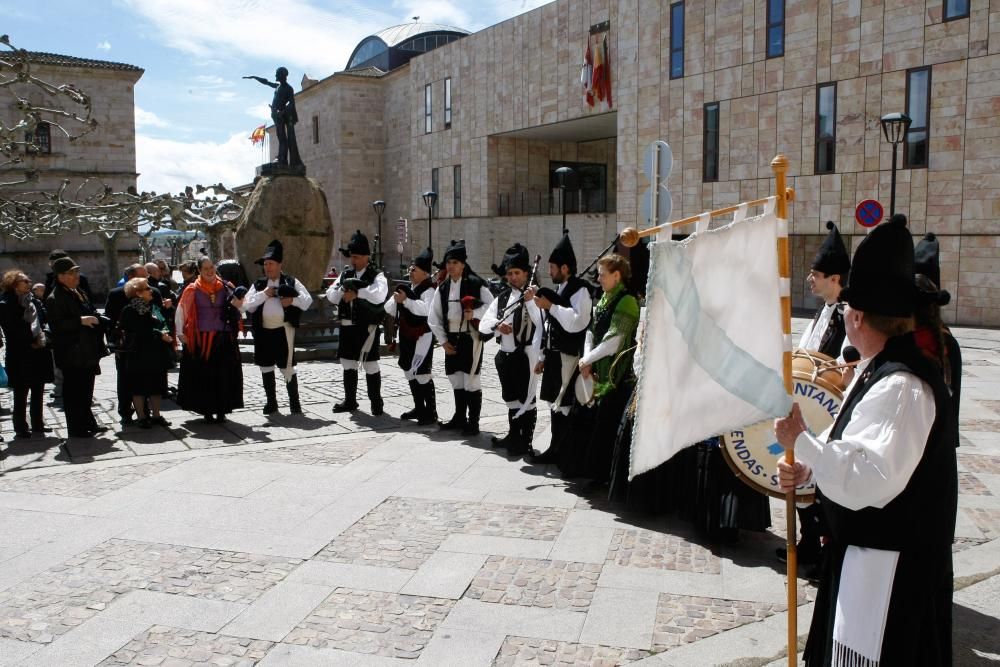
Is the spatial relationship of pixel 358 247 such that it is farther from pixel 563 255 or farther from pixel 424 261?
pixel 563 255

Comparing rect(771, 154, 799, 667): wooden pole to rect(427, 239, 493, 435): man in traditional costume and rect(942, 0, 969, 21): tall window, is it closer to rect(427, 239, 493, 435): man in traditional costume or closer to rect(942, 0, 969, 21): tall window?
rect(427, 239, 493, 435): man in traditional costume

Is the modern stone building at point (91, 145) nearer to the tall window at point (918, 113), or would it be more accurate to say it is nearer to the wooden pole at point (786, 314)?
the tall window at point (918, 113)

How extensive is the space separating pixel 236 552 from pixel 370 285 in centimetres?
485

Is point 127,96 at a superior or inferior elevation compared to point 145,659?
superior

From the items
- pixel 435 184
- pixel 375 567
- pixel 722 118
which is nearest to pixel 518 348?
pixel 375 567

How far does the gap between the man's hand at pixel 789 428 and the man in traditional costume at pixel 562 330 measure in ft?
13.6

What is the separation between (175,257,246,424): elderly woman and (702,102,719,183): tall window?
63.4 ft

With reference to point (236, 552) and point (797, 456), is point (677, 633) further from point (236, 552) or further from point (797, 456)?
point (236, 552)

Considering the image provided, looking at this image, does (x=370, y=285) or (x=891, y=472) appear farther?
(x=370, y=285)

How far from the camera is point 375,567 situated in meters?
5.12

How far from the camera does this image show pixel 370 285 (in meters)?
9.81

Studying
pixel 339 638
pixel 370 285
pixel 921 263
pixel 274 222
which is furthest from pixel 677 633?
pixel 274 222

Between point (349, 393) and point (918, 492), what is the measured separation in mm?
8022

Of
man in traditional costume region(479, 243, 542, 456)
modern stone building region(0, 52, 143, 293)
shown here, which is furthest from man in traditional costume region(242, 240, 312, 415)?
modern stone building region(0, 52, 143, 293)
